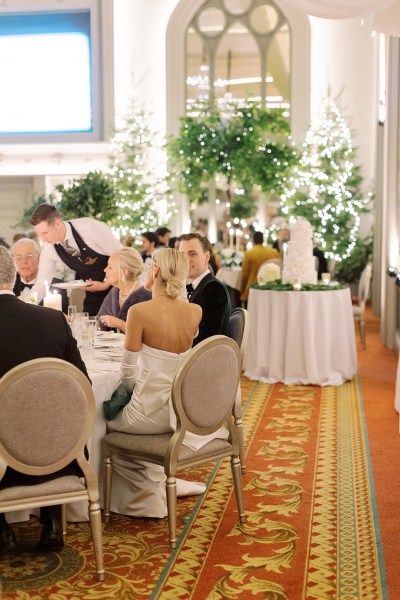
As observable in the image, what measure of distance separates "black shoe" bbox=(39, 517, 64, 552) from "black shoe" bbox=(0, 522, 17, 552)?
128 mm

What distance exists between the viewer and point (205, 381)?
13.0 ft

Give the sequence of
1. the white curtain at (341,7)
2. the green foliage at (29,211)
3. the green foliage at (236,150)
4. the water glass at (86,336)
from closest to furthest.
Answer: the water glass at (86,336), the white curtain at (341,7), the green foliage at (236,150), the green foliage at (29,211)

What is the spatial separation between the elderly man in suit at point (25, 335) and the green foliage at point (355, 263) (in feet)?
40.9

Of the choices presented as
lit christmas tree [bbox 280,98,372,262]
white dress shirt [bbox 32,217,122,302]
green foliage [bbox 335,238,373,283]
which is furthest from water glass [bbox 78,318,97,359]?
green foliage [bbox 335,238,373,283]

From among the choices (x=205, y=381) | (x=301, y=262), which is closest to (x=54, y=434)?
(x=205, y=381)

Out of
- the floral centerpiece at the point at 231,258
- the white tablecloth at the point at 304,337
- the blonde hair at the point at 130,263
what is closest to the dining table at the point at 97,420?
the blonde hair at the point at 130,263

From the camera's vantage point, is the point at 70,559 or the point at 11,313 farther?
the point at 70,559

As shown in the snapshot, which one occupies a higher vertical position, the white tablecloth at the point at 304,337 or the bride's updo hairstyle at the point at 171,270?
the bride's updo hairstyle at the point at 171,270

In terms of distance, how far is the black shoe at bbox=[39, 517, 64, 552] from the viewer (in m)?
3.99

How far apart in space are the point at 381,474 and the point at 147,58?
12715 mm

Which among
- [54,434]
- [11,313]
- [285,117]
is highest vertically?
[285,117]

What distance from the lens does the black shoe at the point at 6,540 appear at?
3.99m

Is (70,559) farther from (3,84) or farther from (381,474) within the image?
(3,84)

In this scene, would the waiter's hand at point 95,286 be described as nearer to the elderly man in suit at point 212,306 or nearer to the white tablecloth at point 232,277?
the elderly man in suit at point 212,306
